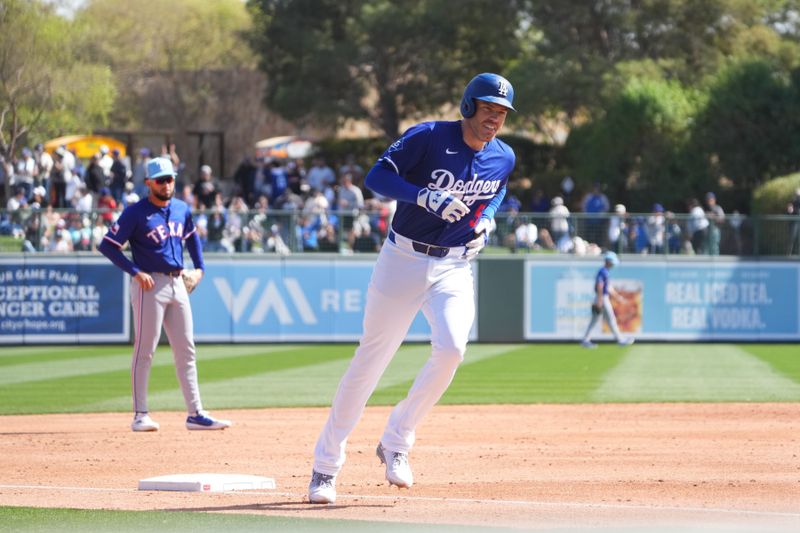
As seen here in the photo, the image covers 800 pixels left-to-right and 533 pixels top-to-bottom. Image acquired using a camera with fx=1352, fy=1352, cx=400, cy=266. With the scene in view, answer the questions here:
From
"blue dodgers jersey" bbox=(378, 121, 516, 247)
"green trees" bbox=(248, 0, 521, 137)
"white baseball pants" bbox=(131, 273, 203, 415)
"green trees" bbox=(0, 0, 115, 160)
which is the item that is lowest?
"white baseball pants" bbox=(131, 273, 203, 415)

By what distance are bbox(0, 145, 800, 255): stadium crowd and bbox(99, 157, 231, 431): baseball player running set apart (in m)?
12.7

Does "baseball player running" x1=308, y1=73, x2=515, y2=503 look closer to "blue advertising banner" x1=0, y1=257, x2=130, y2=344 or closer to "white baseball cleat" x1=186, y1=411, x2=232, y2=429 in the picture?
"white baseball cleat" x1=186, y1=411, x2=232, y2=429

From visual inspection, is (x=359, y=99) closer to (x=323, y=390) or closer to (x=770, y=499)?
(x=323, y=390)

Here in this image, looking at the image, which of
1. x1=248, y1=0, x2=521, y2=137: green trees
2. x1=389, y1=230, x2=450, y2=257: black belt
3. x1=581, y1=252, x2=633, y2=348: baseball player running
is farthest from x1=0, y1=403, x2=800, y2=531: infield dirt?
x1=248, y1=0, x2=521, y2=137: green trees

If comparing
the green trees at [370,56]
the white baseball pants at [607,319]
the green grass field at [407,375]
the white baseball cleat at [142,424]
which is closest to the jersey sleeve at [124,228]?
the white baseball cleat at [142,424]

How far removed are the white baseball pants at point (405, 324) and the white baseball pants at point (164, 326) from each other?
13.0 ft

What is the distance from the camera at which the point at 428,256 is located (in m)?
6.94

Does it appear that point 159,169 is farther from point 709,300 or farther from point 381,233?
point 709,300

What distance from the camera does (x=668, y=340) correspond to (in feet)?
83.4

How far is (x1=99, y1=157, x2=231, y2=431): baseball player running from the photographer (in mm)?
10672

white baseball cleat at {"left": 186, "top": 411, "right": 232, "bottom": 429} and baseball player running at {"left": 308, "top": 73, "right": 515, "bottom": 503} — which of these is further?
white baseball cleat at {"left": 186, "top": 411, "right": 232, "bottom": 429}

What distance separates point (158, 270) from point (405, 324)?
166 inches

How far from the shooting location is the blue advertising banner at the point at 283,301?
24.2 m

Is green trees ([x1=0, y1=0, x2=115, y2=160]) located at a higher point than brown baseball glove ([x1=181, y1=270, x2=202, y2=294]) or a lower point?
higher
